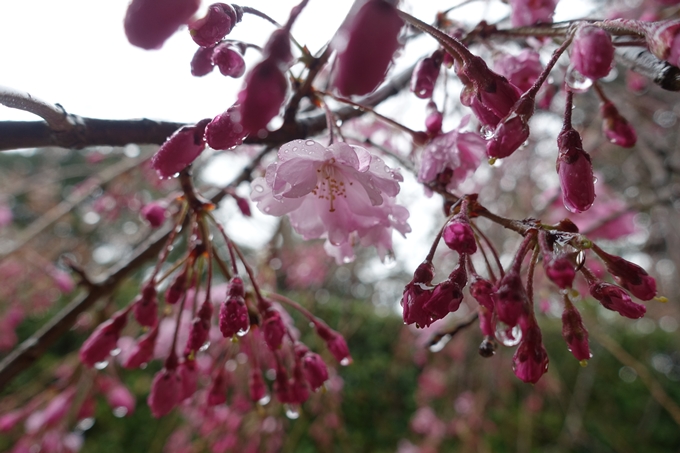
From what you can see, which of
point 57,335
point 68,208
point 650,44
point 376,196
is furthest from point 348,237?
point 68,208

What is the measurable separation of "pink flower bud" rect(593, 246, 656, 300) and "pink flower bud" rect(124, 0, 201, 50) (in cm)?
66

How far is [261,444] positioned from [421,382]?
2.55 m

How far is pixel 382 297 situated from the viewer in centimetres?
855

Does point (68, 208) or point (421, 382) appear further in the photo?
point (421, 382)

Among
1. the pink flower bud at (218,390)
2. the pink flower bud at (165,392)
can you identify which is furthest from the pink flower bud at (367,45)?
the pink flower bud at (218,390)

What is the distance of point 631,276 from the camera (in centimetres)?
65

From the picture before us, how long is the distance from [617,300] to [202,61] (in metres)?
0.85

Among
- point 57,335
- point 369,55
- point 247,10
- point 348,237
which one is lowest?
point 57,335

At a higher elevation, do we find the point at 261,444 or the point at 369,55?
the point at 369,55

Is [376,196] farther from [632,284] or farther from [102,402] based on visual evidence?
[102,402]

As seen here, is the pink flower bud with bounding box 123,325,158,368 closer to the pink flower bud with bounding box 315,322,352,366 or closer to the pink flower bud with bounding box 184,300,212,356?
the pink flower bud with bounding box 184,300,212,356

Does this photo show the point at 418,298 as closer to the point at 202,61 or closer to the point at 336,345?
the point at 336,345

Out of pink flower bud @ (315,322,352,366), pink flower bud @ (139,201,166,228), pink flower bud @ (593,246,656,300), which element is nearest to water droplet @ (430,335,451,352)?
pink flower bud @ (315,322,352,366)

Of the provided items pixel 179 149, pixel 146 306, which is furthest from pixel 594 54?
pixel 146 306
